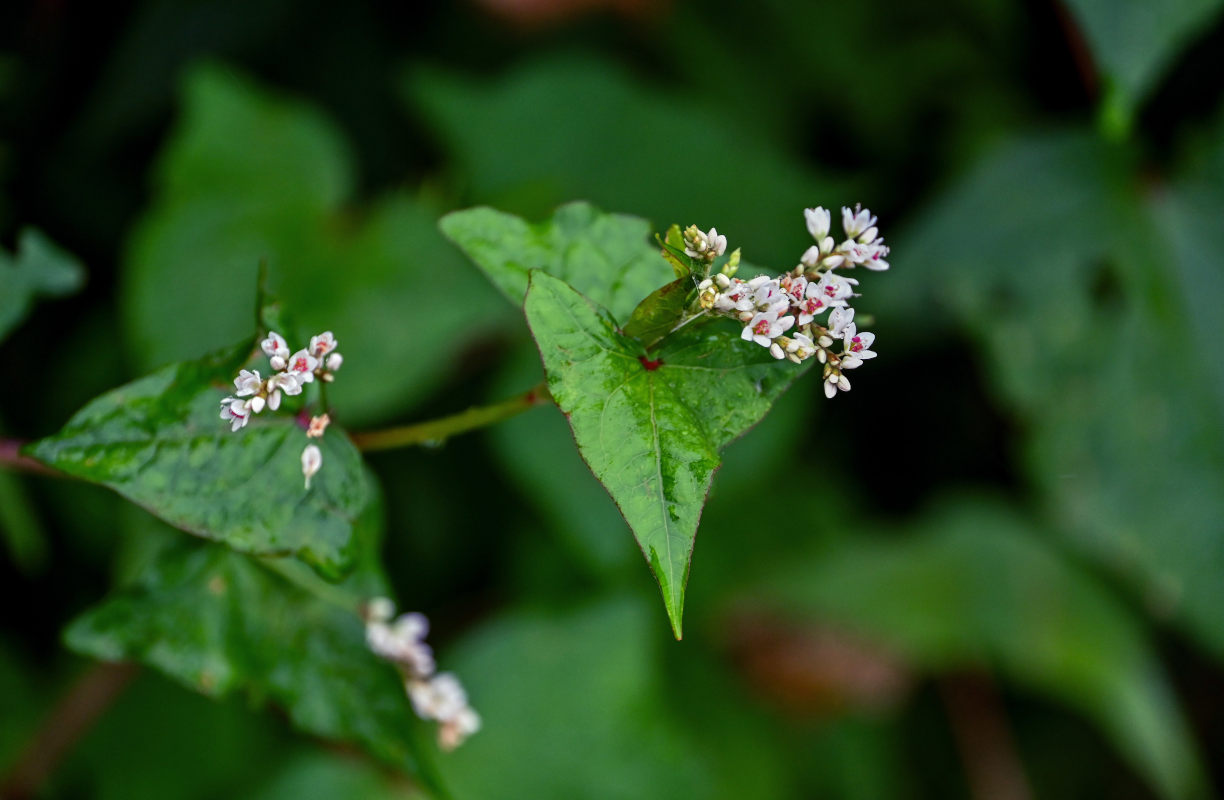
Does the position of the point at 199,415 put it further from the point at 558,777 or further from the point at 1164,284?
the point at 1164,284

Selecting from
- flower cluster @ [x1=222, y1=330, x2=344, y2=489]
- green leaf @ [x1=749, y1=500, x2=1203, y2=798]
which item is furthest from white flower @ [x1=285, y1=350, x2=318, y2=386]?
green leaf @ [x1=749, y1=500, x2=1203, y2=798]

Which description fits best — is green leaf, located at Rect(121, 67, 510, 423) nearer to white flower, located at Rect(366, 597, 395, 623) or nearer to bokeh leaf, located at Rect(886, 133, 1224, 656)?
white flower, located at Rect(366, 597, 395, 623)

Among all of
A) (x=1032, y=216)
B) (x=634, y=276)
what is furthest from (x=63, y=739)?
(x=1032, y=216)

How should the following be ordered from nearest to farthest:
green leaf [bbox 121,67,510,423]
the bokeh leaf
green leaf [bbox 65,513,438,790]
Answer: green leaf [bbox 65,513,438,790] → green leaf [bbox 121,67,510,423] → the bokeh leaf

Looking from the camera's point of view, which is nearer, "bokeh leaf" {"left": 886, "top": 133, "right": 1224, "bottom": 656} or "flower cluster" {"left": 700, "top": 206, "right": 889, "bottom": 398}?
"flower cluster" {"left": 700, "top": 206, "right": 889, "bottom": 398}

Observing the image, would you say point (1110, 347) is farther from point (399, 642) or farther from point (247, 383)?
point (247, 383)

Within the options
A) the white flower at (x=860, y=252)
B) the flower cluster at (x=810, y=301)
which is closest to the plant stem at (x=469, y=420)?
the flower cluster at (x=810, y=301)

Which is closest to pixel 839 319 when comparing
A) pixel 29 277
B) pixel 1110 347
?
pixel 29 277

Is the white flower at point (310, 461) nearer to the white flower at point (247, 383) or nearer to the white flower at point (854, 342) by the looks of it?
the white flower at point (247, 383)
